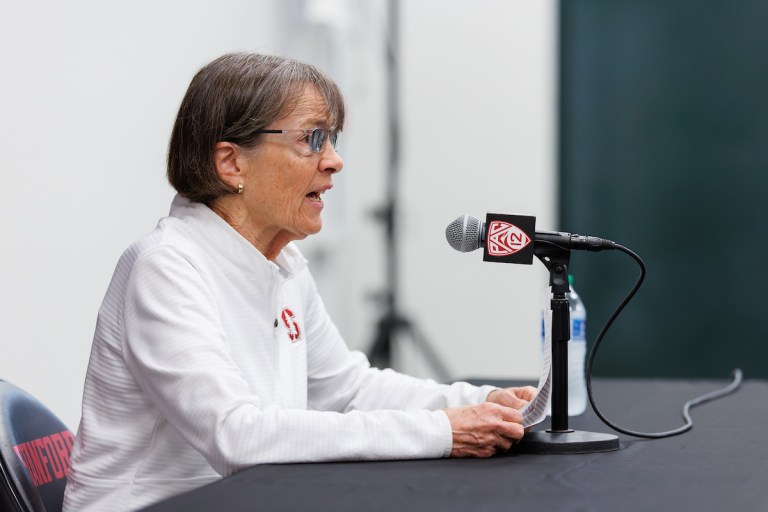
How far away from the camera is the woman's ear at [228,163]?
1664 mm

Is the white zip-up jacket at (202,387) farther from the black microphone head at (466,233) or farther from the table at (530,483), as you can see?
the black microphone head at (466,233)

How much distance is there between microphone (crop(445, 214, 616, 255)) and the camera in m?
1.45

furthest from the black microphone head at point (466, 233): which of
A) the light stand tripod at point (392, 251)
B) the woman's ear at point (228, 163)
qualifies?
the light stand tripod at point (392, 251)

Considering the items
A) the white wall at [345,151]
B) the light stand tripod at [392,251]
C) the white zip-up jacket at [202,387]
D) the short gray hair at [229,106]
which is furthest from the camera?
the light stand tripod at [392,251]

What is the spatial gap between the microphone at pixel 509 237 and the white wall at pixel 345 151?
4.10 ft

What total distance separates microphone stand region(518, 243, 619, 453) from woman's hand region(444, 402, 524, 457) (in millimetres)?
57

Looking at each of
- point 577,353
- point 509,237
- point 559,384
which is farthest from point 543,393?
point 577,353

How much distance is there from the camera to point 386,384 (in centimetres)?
193

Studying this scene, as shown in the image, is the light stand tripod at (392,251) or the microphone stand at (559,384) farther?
the light stand tripod at (392,251)

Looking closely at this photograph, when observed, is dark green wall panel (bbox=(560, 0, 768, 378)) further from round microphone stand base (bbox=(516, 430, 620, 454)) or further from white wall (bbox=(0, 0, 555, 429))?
round microphone stand base (bbox=(516, 430, 620, 454))

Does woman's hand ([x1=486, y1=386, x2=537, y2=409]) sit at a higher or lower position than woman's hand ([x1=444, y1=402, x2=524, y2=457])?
lower

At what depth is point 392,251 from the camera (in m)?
4.43

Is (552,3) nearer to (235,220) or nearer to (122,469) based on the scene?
(235,220)

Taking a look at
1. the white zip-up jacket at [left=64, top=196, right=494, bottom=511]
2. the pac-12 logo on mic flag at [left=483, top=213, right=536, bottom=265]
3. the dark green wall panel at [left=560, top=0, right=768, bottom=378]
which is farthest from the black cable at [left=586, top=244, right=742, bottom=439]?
the dark green wall panel at [left=560, top=0, right=768, bottom=378]
